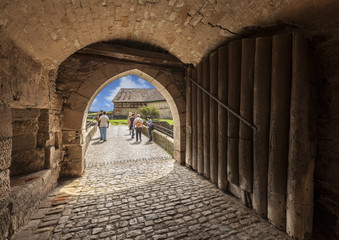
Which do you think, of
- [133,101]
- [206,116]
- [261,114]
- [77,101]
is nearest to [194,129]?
[206,116]

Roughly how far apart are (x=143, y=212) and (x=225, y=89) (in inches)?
96.6

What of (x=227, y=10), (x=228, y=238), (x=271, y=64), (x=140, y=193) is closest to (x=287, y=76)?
(x=271, y=64)

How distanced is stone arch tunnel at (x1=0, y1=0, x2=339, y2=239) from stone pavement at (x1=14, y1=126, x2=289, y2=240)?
22 centimetres

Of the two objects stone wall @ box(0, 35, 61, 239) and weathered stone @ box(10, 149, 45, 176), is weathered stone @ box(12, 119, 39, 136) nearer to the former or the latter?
stone wall @ box(0, 35, 61, 239)

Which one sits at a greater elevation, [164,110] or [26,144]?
[164,110]

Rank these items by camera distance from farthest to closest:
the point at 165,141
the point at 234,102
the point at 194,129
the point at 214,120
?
the point at 165,141 < the point at 194,129 < the point at 214,120 < the point at 234,102

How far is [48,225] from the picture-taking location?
204cm

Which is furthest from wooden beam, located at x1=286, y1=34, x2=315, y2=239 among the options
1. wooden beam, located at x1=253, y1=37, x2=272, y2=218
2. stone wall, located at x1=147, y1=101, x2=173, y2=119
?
stone wall, located at x1=147, y1=101, x2=173, y2=119

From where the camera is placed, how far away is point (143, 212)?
2344mm

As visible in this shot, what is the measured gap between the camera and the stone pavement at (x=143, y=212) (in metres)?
1.91

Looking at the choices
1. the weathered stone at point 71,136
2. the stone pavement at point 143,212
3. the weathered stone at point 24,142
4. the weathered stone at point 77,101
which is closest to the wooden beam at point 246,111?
the stone pavement at point 143,212

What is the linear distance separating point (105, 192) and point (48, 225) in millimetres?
999

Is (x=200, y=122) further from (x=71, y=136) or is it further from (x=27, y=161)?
(x=27, y=161)

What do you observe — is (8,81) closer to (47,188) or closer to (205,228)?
(47,188)
